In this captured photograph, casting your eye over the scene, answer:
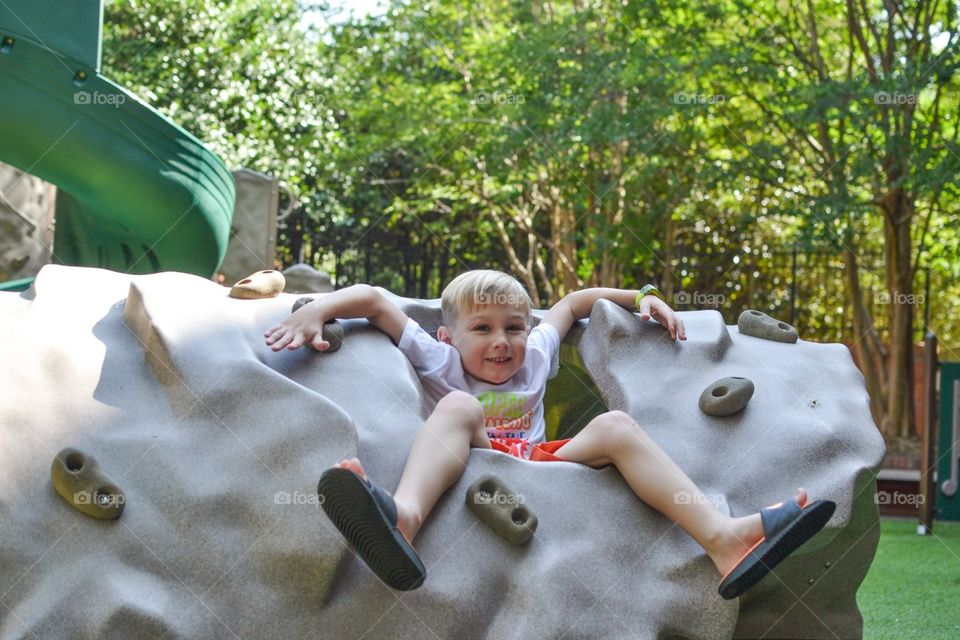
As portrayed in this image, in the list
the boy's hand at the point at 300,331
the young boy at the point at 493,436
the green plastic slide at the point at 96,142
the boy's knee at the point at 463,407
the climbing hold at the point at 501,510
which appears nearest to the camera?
the young boy at the point at 493,436

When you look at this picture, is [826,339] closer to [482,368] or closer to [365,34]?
[365,34]

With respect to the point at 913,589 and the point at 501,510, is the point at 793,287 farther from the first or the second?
the point at 501,510

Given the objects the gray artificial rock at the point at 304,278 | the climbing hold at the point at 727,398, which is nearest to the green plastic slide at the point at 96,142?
the gray artificial rock at the point at 304,278

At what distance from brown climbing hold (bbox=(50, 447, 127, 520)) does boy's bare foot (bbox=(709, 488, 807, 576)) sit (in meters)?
1.36

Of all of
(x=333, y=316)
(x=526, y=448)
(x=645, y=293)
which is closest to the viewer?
(x=333, y=316)

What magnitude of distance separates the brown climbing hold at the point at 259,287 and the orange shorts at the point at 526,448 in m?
0.77

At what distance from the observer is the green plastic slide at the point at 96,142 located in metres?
5.56

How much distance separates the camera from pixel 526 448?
3.15 meters

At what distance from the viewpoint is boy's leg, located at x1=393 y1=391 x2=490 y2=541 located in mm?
2523

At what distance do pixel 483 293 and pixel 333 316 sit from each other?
17.1 inches

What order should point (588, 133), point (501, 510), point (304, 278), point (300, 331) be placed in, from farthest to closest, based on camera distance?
1. point (588, 133)
2. point (304, 278)
3. point (300, 331)
4. point (501, 510)

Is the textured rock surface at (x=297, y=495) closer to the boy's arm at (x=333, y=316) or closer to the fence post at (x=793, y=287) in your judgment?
the boy's arm at (x=333, y=316)

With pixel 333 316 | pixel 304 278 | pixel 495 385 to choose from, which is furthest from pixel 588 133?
pixel 333 316

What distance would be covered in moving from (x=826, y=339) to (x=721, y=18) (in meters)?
3.67
